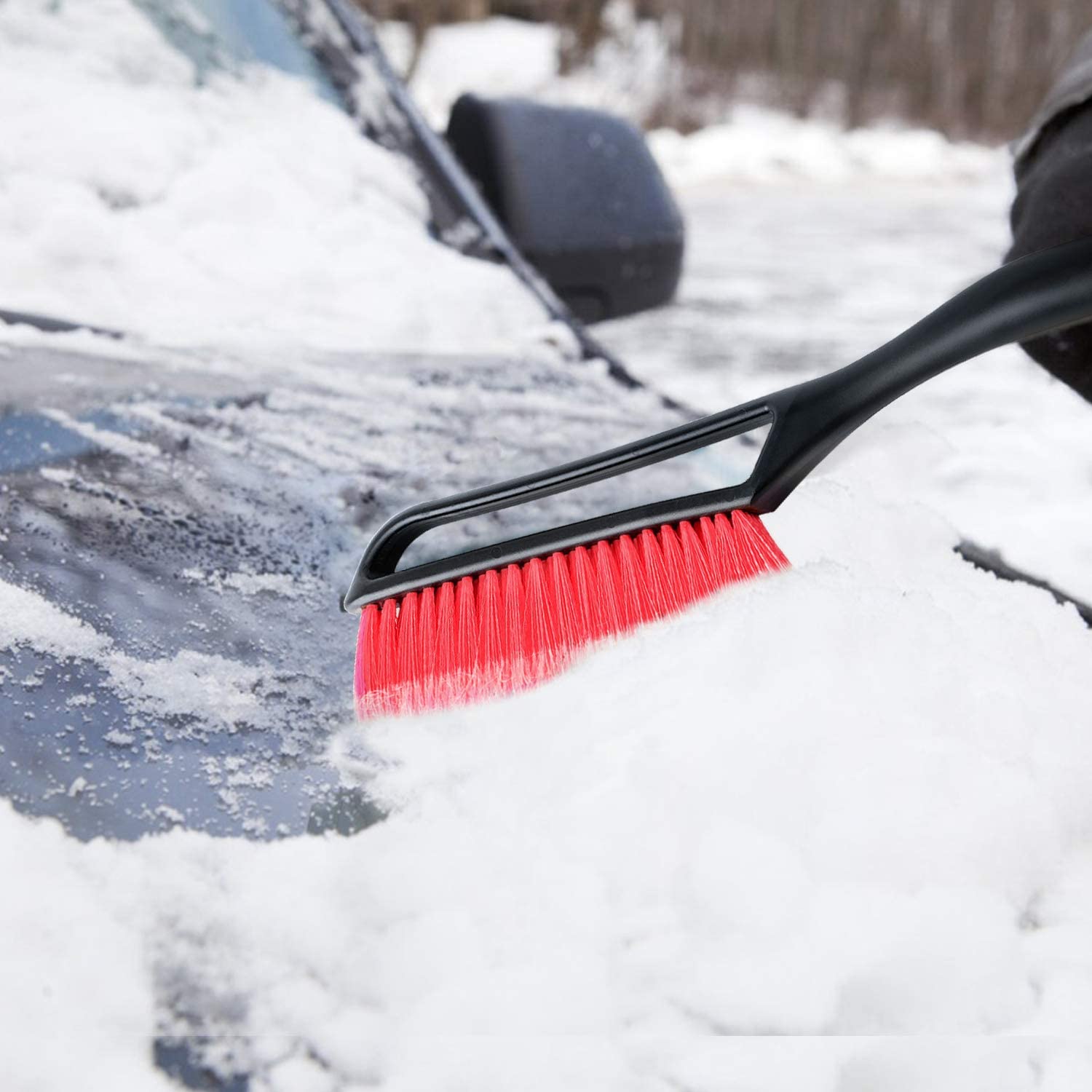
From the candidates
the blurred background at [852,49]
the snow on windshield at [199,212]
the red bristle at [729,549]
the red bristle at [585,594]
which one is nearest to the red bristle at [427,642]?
the red bristle at [585,594]

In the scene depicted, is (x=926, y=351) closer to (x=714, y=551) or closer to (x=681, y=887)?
(x=714, y=551)

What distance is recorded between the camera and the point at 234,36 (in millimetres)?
1648

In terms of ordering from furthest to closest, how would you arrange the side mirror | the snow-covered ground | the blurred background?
the blurred background → the side mirror → the snow-covered ground

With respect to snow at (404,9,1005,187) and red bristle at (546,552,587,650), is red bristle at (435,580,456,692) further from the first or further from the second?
snow at (404,9,1005,187)

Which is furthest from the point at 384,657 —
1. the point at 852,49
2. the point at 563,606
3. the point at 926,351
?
the point at 852,49

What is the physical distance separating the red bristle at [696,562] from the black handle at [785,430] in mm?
14

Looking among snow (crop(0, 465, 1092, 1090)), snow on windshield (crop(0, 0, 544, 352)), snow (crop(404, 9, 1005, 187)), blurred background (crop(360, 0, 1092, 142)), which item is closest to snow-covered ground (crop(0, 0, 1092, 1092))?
snow (crop(0, 465, 1092, 1090))

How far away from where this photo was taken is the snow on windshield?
1.28 metres

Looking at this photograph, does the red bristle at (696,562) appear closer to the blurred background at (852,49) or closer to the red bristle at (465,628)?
the red bristle at (465,628)

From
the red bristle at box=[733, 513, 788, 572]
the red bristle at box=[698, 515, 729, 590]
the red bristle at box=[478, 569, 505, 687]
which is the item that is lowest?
the red bristle at box=[478, 569, 505, 687]

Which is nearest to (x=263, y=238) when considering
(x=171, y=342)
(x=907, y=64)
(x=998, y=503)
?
(x=171, y=342)

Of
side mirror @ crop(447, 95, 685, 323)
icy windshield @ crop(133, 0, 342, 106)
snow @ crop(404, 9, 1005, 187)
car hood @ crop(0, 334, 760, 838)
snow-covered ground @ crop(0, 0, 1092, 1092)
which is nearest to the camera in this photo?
snow-covered ground @ crop(0, 0, 1092, 1092)

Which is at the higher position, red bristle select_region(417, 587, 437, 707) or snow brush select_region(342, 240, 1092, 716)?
snow brush select_region(342, 240, 1092, 716)

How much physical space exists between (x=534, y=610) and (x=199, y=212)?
95 centimetres
